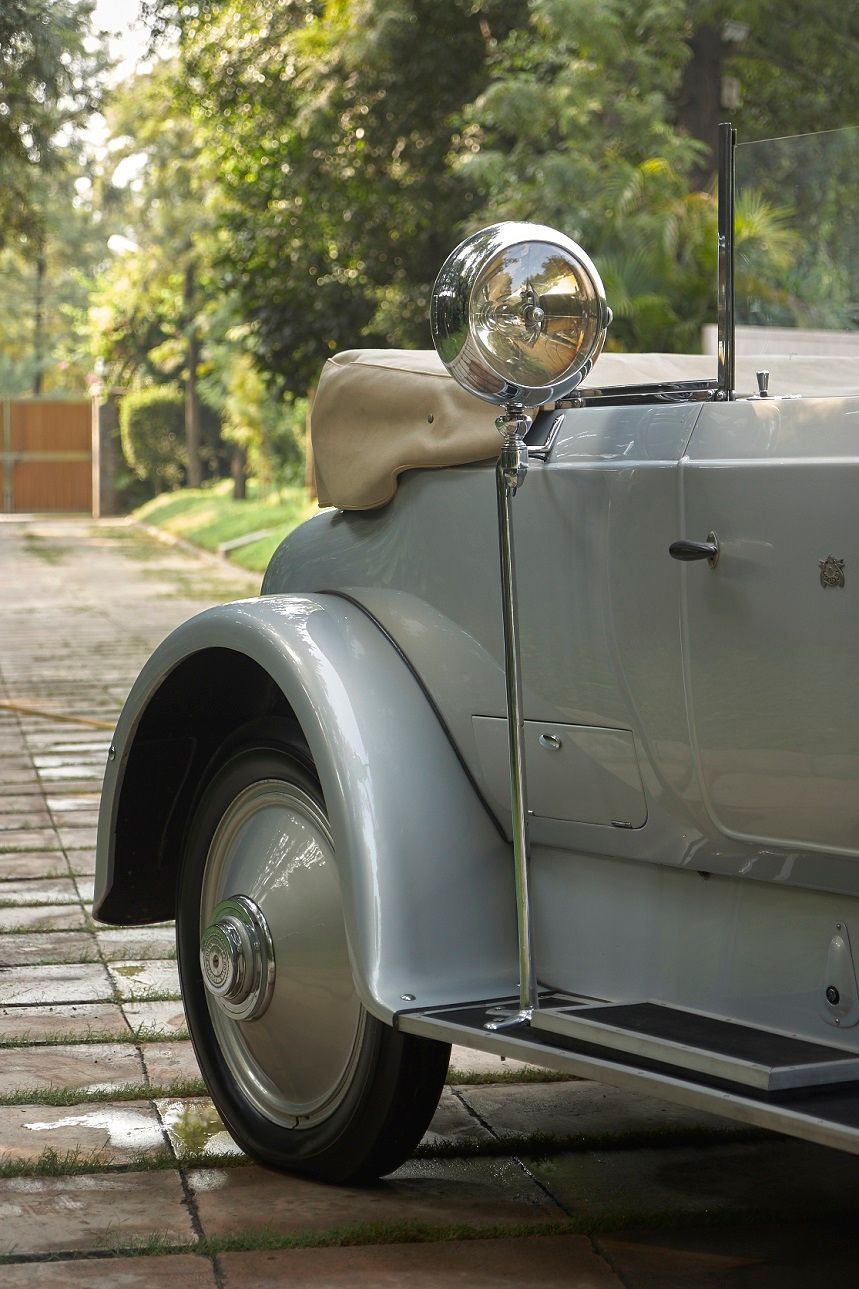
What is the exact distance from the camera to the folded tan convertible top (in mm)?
2631

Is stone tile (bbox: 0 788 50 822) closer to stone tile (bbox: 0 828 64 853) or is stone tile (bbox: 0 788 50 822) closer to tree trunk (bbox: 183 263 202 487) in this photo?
stone tile (bbox: 0 828 64 853)

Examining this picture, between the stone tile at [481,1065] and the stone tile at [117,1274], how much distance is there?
1020mm

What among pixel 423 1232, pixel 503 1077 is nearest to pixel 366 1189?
pixel 423 1232

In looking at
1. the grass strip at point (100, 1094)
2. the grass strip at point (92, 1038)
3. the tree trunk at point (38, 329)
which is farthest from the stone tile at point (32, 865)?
the tree trunk at point (38, 329)

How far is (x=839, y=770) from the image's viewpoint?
6.81 feet

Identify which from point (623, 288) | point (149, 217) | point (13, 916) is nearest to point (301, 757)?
point (13, 916)

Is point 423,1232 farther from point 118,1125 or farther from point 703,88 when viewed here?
point 703,88

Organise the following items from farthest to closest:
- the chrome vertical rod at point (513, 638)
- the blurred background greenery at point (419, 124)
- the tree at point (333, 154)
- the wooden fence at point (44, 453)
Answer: the wooden fence at point (44, 453), the tree at point (333, 154), the blurred background greenery at point (419, 124), the chrome vertical rod at point (513, 638)

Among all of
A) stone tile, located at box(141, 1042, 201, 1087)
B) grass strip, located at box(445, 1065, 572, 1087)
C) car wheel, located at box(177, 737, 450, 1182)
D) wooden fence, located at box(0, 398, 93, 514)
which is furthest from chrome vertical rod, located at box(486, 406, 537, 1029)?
wooden fence, located at box(0, 398, 93, 514)

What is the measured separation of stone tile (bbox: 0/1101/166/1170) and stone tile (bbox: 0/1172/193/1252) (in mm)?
97

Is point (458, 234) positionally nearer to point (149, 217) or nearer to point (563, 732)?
point (563, 732)

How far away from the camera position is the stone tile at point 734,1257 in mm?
2414

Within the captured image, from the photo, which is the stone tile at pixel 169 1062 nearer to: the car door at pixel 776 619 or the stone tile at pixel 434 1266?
the stone tile at pixel 434 1266

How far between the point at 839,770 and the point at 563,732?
19.1 inches
